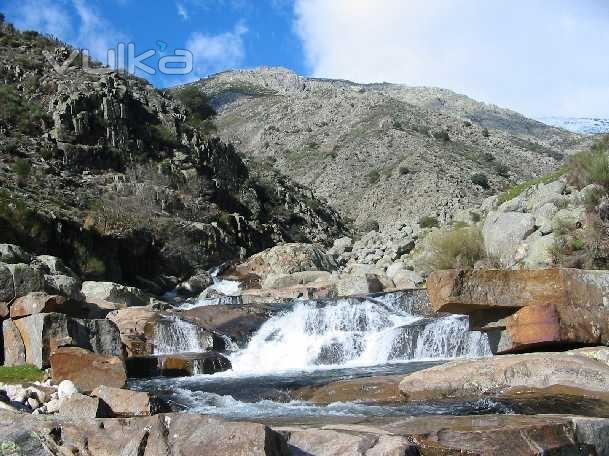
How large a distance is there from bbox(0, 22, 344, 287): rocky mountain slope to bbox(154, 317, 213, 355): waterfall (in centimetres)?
1262

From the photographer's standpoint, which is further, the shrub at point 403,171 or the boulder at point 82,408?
the shrub at point 403,171

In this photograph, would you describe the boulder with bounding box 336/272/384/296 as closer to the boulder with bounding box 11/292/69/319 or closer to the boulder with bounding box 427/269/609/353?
the boulder with bounding box 11/292/69/319

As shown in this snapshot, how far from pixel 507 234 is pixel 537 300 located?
9.59 meters

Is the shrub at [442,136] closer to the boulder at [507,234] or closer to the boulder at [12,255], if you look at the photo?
the boulder at [507,234]

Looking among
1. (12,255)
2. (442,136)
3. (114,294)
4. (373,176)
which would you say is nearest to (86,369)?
(12,255)

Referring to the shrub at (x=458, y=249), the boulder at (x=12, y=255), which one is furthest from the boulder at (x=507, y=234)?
the boulder at (x=12, y=255)

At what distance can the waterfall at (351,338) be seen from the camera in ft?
51.7

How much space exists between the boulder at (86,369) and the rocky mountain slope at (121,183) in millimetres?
18056

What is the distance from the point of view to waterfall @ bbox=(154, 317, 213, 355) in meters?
18.9

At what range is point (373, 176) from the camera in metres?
63.2

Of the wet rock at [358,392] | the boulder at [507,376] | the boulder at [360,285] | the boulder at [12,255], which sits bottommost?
the wet rock at [358,392]

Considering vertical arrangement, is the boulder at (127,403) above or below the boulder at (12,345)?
below

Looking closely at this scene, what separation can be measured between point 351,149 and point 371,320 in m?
51.7

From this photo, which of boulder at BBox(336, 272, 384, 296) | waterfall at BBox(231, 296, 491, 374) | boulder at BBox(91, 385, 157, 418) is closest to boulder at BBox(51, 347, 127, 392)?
boulder at BBox(91, 385, 157, 418)
